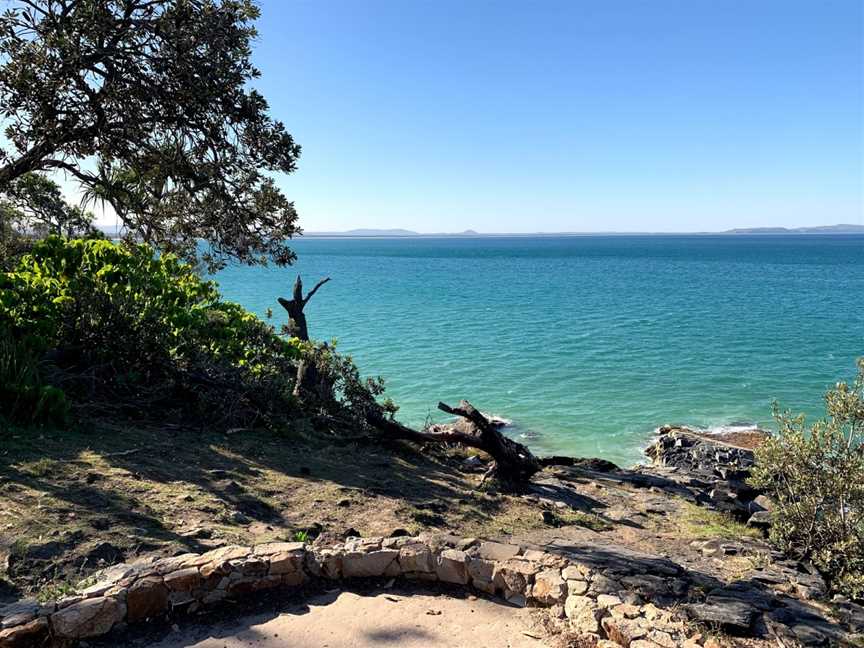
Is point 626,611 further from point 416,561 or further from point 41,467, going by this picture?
point 41,467

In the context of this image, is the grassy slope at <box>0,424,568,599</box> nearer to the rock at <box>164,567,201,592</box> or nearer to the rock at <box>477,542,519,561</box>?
the rock at <box>164,567,201,592</box>

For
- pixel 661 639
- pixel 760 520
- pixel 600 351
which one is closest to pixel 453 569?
pixel 661 639

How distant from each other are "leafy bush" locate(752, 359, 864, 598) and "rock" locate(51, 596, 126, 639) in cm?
796

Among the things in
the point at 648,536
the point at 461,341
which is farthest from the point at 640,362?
the point at 648,536

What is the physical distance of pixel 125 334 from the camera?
10281mm

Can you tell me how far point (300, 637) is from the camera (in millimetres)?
5125

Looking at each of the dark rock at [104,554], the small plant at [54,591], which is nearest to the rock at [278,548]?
the dark rock at [104,554]

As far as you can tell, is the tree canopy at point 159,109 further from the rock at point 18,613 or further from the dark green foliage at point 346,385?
the rock at point 18,613

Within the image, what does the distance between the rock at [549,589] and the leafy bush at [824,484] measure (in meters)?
3.93

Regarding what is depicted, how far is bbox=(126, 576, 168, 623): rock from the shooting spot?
16.8 ft

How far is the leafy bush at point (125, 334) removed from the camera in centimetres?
992

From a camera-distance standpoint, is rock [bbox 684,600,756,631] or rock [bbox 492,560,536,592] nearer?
rock [bbox 684,600,756,631]

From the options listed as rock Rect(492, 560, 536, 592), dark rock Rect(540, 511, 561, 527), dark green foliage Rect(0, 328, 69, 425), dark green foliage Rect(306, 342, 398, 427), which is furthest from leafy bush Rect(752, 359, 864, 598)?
dark green foliage Rect(0, 328, 69, 425)

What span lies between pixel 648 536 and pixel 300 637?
578 cm
